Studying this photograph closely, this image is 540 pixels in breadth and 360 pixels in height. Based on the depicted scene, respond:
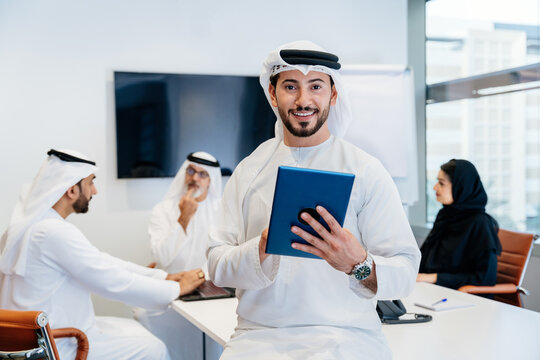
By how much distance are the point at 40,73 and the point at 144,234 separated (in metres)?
1.57

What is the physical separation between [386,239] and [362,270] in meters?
0.17

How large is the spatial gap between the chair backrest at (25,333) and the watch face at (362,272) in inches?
45.4

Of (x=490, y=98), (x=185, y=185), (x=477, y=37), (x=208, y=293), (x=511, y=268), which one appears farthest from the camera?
(x=477, y=37)

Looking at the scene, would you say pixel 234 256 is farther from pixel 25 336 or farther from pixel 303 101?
pixel 25 336

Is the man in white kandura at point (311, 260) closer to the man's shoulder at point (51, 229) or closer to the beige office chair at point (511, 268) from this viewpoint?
the man's shoulder at point (51, 229)

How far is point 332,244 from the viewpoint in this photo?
151cm

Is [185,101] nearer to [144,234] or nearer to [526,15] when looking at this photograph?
[144,234]

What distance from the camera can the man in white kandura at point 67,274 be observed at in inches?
109

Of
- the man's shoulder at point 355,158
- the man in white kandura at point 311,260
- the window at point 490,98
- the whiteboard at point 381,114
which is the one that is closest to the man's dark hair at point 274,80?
the man in white kandura at point 311,260

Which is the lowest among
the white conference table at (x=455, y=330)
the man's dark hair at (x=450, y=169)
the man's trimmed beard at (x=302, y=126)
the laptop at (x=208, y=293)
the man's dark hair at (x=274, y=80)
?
the white conference table at (x=455, y=330)

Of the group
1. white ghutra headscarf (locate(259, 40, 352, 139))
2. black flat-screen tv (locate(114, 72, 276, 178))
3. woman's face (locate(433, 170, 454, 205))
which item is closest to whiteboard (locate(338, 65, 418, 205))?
black flat-screen tv (locate(114, 72, 276, 178))

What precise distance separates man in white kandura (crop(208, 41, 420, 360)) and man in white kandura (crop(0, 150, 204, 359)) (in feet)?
4.00

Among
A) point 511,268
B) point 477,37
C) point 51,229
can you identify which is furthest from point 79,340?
point 477,37

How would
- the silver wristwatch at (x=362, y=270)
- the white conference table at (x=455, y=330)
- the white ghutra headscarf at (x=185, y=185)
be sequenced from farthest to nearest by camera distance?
the white ghutra headscarf at (x=185, y=185) < the white conference table at (x=455, y=330) < the silver wristwatch at (x=362, y=270)
